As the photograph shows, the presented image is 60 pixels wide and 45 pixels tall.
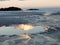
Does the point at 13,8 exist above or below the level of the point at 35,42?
below

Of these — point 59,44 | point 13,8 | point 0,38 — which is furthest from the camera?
point 13,8

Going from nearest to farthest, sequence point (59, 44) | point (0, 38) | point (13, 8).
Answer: point (59, 44) < point (0, 38) < point (13, 8)

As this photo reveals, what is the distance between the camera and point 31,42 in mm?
9750

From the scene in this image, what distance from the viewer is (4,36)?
11.4m

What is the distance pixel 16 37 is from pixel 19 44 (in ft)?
5.60

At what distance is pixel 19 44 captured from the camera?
937 cm

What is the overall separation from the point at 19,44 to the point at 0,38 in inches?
75.2

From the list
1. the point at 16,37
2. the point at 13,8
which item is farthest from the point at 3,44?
the point at 13,8

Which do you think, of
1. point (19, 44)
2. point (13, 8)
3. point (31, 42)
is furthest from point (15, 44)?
point (13, 8)

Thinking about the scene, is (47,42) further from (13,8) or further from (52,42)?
(13,8)

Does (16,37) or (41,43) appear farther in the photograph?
(16,37)

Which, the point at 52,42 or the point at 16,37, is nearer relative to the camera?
the point at 52,42

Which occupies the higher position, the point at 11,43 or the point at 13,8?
the point at 11,43

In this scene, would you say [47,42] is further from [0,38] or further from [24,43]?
[0,38]
